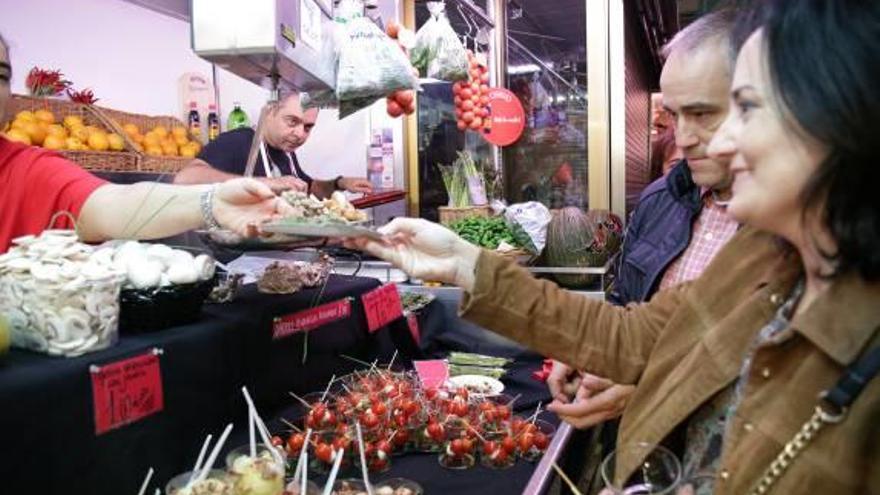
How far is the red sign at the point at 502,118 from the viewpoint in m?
3.98

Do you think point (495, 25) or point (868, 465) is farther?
point (495, 25)

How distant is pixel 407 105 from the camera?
9.55ft

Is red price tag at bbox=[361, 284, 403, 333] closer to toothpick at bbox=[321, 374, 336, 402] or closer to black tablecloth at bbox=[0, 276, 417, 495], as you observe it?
black tablecloth at bbox=[0, 276, 417, 495]

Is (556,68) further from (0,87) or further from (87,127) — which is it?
(0,87)

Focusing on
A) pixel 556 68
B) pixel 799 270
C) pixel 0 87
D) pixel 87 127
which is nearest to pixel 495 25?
pixel 556 68

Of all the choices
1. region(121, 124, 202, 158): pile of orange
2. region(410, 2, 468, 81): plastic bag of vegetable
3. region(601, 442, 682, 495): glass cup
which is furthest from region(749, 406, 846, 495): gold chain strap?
region(121, 124, 202, 158): pile of orange

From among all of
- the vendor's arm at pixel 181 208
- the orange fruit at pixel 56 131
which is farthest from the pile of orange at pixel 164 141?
the vendor's arm at pixel 181 208

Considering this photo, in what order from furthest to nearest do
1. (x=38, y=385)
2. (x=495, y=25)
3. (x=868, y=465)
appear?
(x=495, y=25), (x=38, y=385), (x=868, y=465)

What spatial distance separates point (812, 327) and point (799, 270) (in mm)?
227

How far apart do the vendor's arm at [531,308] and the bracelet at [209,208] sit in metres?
0.41

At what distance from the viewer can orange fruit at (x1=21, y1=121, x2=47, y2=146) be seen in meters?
3.59

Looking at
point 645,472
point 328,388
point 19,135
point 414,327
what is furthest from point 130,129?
point 645,472

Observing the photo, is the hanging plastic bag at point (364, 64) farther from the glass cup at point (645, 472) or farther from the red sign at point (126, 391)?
the glass cup at point (645, 472)

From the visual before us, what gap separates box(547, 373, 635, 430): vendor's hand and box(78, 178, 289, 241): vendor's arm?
2.95ft
